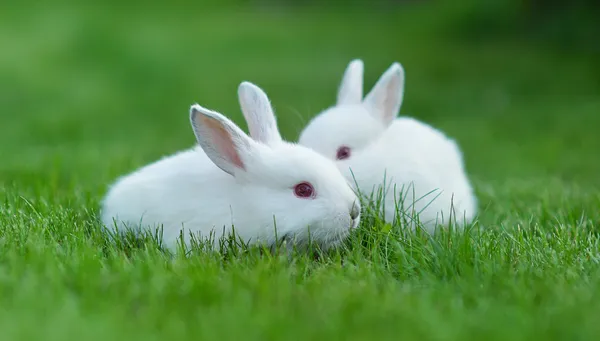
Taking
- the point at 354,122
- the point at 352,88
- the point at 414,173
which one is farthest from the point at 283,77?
the point at 414,173

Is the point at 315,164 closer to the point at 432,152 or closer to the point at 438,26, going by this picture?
the point at 432,152

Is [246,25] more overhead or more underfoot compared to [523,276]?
more overhead

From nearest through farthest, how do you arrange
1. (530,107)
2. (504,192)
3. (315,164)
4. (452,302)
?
1. (452,302)
2. (315,164)
3. (504,192)
4. (530,107)

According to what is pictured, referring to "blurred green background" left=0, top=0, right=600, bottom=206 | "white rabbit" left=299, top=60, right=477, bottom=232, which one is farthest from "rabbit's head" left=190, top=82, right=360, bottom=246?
"blurred green background" left=0, top=0, right=600, bottom=206

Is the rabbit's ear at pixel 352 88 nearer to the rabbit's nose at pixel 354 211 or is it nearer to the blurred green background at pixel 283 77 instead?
the blurred green background at pixel 283 77

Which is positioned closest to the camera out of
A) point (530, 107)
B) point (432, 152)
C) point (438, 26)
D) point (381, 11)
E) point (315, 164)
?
point (315, 164)

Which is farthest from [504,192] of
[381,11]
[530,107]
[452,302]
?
[381,11]

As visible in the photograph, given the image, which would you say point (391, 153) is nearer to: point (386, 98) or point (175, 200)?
point (386, 98)

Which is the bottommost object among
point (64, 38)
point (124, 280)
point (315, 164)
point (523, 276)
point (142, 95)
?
point (523, 276)
